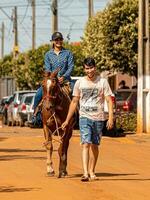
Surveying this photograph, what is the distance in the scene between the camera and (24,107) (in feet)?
131

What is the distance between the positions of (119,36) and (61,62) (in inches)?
1130

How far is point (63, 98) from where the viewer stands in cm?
1509

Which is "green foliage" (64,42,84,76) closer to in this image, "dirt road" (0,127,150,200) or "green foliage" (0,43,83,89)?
"green foliage" (0,43,83,89)

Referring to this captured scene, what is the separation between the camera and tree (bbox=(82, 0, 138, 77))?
4366cm

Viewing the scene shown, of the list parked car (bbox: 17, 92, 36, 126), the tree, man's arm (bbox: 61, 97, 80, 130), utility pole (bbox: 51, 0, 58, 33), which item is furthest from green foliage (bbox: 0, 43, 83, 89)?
man's arm (bbox: 61, 97, 80, 130)

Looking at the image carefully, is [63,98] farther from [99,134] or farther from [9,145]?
[9,145]

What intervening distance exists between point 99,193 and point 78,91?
96.1 inches

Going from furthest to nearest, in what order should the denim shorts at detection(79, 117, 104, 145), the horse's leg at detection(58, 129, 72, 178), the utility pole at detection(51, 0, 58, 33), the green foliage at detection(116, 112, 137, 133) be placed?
the utility pole at detection(51, 0, 58, 33) → the green foliage at detection(116, 112, 137, 133) → the horse's leg at detection(58, 129, 72, 178) → the denim shorts at detection(79, 117, 104, 145)

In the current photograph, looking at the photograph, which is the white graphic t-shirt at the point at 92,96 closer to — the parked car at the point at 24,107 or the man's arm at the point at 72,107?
the man's arm at the point at 72,107

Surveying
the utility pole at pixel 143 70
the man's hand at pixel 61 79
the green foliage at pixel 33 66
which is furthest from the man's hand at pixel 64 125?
the green foliage at pixel 33 66

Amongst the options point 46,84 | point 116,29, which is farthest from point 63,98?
point 116,29

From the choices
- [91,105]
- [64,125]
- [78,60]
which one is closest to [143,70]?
[64,125]

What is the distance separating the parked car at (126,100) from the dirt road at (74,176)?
39.9 ft

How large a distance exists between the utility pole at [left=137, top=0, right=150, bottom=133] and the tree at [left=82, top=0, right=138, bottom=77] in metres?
14.6
